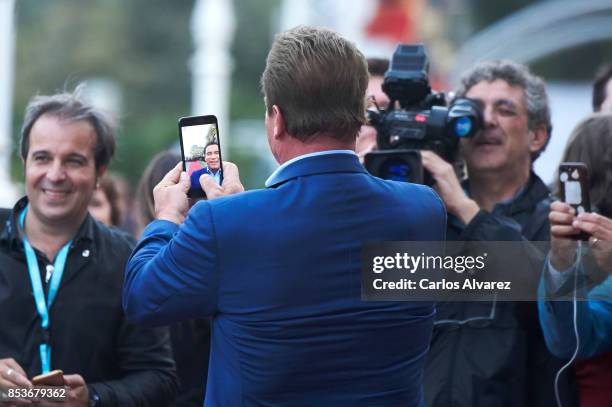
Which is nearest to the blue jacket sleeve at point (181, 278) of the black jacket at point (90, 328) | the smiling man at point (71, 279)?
the smiling man at point (71, 279)

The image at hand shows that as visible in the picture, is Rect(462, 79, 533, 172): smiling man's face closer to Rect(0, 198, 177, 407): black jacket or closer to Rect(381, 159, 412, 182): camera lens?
Rect(381, 159, 412, 182): camera lens

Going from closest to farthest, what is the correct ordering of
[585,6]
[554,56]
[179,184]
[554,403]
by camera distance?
[179,184] < [554,403] < [585,6] < [554,56]

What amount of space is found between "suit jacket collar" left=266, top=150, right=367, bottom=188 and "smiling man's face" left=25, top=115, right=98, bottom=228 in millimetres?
1318

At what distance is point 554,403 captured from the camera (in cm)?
399

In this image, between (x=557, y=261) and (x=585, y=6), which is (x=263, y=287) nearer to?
(x=557, y=261)

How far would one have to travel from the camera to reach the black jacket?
12.7 feet

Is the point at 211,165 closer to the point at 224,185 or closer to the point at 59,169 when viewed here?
the point at 224,185

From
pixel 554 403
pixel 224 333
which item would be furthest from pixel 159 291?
pixel 554 403

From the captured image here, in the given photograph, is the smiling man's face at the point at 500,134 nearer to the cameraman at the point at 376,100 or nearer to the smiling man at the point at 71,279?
the cameraman at the point at 376,100

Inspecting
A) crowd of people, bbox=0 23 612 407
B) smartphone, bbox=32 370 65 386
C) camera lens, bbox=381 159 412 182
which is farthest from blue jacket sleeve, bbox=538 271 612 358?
smartphone, bbox=32 370 65 386

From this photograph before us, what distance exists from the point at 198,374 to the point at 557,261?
1.43m

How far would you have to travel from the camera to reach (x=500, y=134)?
4473 millimetres

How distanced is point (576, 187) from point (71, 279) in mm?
1778

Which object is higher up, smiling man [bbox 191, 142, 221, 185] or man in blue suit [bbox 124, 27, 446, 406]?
smiling man [bbox 191, 142, 221, 185]
